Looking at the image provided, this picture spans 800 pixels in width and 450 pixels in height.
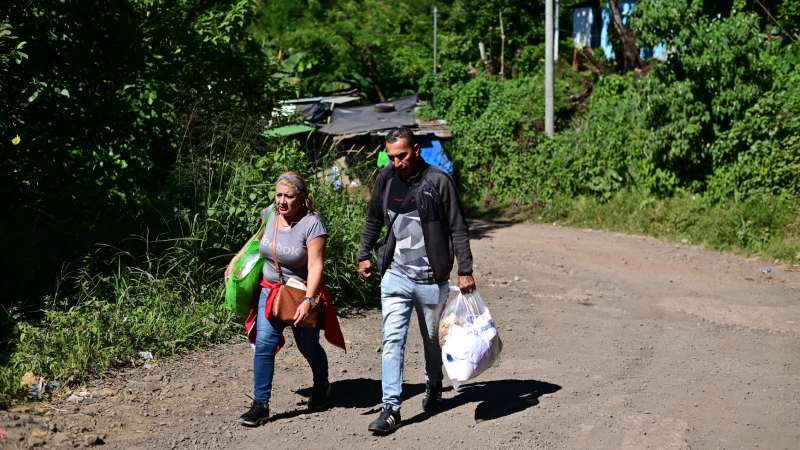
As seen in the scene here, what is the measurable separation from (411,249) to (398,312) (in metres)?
0.39

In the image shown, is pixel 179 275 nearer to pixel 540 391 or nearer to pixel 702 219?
pixel 540 391

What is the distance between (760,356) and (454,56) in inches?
905

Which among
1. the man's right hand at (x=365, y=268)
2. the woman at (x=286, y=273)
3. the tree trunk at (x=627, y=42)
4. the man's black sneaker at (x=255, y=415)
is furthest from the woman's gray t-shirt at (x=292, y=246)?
the tree trunk at (x=627, y=42)

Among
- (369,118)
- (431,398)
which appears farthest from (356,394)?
(369,118)

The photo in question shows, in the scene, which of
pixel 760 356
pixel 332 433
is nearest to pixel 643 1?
pixel 760 356

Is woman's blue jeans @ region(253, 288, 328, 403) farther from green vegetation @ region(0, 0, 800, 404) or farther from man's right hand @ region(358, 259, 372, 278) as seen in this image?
green vegetation @ region(0, 0, 800, 404)

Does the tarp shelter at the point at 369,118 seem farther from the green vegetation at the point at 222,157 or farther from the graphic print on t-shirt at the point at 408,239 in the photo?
the graphic print on t-shirt at the point at 408,239

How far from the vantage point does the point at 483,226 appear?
57.8ft

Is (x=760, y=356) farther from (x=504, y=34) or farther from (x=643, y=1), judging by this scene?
(x=504, y=34)

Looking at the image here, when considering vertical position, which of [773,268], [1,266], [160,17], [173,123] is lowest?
[773,268]

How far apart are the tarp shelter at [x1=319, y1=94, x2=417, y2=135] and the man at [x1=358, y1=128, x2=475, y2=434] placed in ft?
53.2

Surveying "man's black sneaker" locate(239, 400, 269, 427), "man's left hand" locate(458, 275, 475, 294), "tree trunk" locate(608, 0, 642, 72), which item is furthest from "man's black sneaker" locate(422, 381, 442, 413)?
"tree trunk" locate(608, 0, 642, 72)

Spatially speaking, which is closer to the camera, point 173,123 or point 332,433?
point 332,433

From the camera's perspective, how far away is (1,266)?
8234 millimetres
